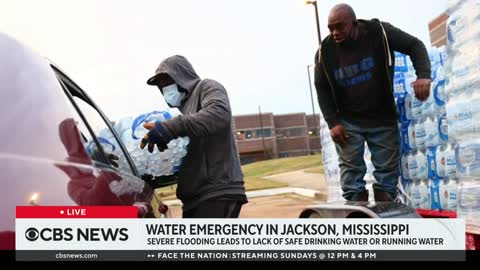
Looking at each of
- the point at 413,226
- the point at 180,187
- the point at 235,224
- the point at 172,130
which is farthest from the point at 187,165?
the point at 413,226

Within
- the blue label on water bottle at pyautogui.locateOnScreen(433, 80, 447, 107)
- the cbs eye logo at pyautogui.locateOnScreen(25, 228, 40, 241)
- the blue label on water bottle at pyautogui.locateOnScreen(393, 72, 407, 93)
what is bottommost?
the cbs eye logo at pyautogui.locateOnScreen(25, 228, 40, 241)

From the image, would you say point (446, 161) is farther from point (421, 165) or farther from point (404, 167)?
point (404, 167)

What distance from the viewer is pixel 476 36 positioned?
1.87 metres

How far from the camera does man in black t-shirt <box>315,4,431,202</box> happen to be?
2.23 m

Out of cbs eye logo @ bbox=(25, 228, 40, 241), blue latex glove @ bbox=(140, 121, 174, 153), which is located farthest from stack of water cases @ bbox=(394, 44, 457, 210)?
cbs eye logo @ bbox=(25, 228, 40, 241)

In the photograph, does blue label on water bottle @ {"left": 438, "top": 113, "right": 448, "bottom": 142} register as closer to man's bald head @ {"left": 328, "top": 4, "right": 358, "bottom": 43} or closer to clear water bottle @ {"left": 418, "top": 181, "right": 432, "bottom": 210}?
clear water bottle @ {"left": 418, "top": 181, "right": 432, "bottom": 210}

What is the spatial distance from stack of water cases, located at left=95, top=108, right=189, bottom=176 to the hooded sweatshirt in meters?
0.11

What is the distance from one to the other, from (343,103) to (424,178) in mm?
482

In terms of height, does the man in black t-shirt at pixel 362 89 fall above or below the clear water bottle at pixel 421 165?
above

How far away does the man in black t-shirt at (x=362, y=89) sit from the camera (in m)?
2.23

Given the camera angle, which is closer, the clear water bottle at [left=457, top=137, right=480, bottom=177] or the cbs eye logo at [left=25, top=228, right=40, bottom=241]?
the cbs eye logo at [left=25, top=228, right=40, bottom=241]

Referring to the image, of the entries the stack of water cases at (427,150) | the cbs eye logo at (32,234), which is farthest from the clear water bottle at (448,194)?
the cbs eye logo at (32,234)

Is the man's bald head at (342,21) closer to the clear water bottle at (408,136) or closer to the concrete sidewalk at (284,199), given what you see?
the clear water bottle at (408,136)

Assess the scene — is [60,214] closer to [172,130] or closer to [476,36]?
[172,130]
